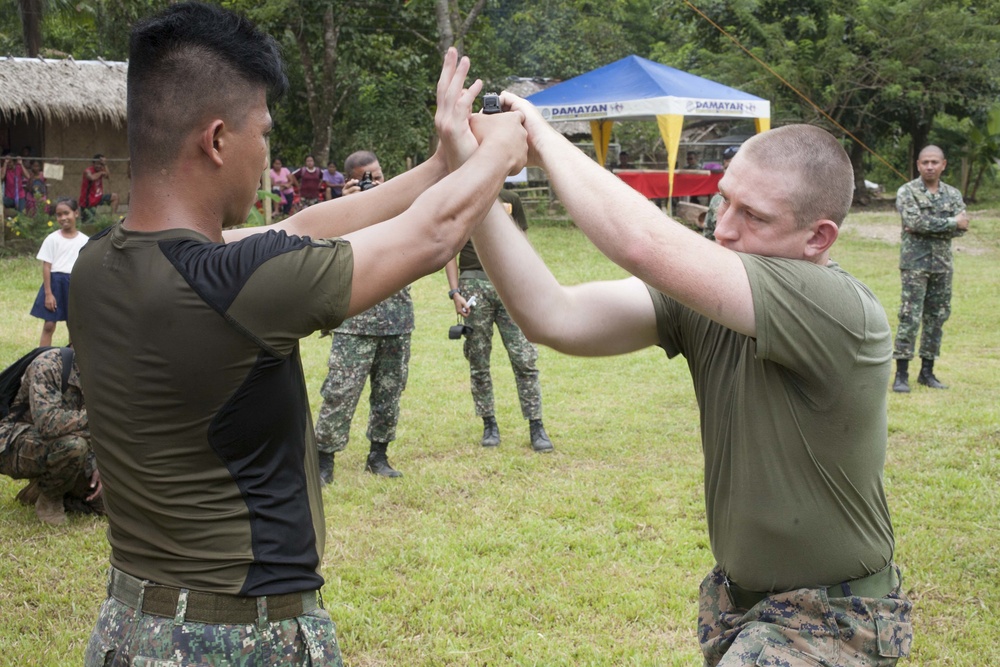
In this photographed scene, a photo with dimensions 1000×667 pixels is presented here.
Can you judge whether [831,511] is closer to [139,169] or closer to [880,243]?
[139,169]

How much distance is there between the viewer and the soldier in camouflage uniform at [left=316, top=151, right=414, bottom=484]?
6590 millimetres

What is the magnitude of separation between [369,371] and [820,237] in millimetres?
4799

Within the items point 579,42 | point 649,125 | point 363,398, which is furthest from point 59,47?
point 363,398

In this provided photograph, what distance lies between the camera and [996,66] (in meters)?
26.4

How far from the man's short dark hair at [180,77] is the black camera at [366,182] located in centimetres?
418

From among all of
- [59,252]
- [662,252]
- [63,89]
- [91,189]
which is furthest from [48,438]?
[63,89]

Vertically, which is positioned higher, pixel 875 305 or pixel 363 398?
pixel 875 305

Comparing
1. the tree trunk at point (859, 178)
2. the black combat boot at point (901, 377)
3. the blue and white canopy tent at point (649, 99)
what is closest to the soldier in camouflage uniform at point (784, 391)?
the black combat boot at point (901, 377)

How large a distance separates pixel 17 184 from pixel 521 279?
62.0 ft

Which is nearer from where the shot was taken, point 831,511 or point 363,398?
point 831,511

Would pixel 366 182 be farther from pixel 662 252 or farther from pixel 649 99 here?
pixel 649 99

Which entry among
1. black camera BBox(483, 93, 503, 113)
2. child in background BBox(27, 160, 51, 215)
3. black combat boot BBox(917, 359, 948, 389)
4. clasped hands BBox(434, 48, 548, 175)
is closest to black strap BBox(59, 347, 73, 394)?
clasped hands BBox(434, 48, 548, 175)

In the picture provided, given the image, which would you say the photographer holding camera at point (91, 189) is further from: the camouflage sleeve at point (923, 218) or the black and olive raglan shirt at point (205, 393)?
the black and olive raglan shirt at point (205, 393)

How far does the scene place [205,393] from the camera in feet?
6.48
